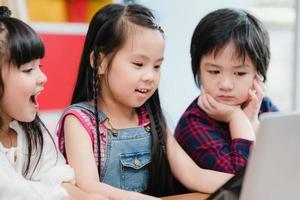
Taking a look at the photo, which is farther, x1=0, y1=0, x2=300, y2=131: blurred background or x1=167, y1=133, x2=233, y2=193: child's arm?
x1=0, y1=0, x2=300, y2=131: blurred background

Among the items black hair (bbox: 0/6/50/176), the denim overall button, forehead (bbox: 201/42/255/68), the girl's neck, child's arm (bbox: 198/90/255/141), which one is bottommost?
the denim overall button

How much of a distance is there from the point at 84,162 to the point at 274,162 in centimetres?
51

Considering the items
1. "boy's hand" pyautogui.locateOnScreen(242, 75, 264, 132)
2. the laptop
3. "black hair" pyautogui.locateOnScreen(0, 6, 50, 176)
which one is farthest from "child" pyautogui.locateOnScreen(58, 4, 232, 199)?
the laptop

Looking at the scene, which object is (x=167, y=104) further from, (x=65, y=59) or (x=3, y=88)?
(x=3, y=88)

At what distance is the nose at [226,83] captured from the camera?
1072 mm

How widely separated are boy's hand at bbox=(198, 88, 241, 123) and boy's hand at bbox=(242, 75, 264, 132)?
0.14ft

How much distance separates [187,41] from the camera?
1923 mm

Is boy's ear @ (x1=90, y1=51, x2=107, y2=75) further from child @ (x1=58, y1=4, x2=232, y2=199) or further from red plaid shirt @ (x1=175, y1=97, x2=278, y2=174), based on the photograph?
red plaid shirt @ (x1=175, y1=97, x2=278, y2=174)

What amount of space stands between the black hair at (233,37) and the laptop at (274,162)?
602 millimetres

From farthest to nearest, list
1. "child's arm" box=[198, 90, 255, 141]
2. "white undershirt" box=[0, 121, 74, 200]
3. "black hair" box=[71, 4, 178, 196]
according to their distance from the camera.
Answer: "child's arm" box=[198, 90, 255, 141], "black hair" box=[71, 4, 178, 196], "white undershirt" box=[0, 121, 74, 200]

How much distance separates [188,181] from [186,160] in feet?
0.18

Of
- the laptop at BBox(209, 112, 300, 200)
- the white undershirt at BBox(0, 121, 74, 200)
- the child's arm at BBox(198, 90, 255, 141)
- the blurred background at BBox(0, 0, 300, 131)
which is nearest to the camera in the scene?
the laptop at BBox(209, 112, 300, 200)

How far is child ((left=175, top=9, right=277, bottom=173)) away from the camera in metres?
1.07

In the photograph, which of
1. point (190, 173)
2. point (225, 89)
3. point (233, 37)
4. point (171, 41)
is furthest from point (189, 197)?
point (171, 41)
